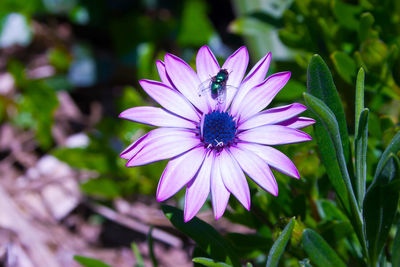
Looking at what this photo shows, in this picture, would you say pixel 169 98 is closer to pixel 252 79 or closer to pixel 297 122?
pixel 252 79

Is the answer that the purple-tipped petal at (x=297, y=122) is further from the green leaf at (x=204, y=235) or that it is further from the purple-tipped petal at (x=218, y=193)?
the green leaf at (x=204, y=235)

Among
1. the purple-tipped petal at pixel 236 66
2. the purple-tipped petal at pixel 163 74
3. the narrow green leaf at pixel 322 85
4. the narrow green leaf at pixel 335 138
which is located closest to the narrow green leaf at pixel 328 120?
the narrow green leaf at pixel 335 138

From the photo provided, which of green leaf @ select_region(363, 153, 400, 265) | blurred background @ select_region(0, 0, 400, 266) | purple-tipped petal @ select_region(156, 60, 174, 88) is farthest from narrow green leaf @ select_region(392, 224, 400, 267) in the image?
purple-tipped petal @ select_region(156, 60, 174, 88)

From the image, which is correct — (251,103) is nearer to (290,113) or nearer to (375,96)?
(290,113)

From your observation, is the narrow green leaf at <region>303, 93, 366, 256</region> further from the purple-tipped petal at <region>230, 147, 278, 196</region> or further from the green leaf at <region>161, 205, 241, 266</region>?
the green leaf at <region>161, 205, 241, 266</region>

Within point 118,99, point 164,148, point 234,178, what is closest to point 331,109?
point 234,178

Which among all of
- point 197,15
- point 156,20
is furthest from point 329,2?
point 156,20
